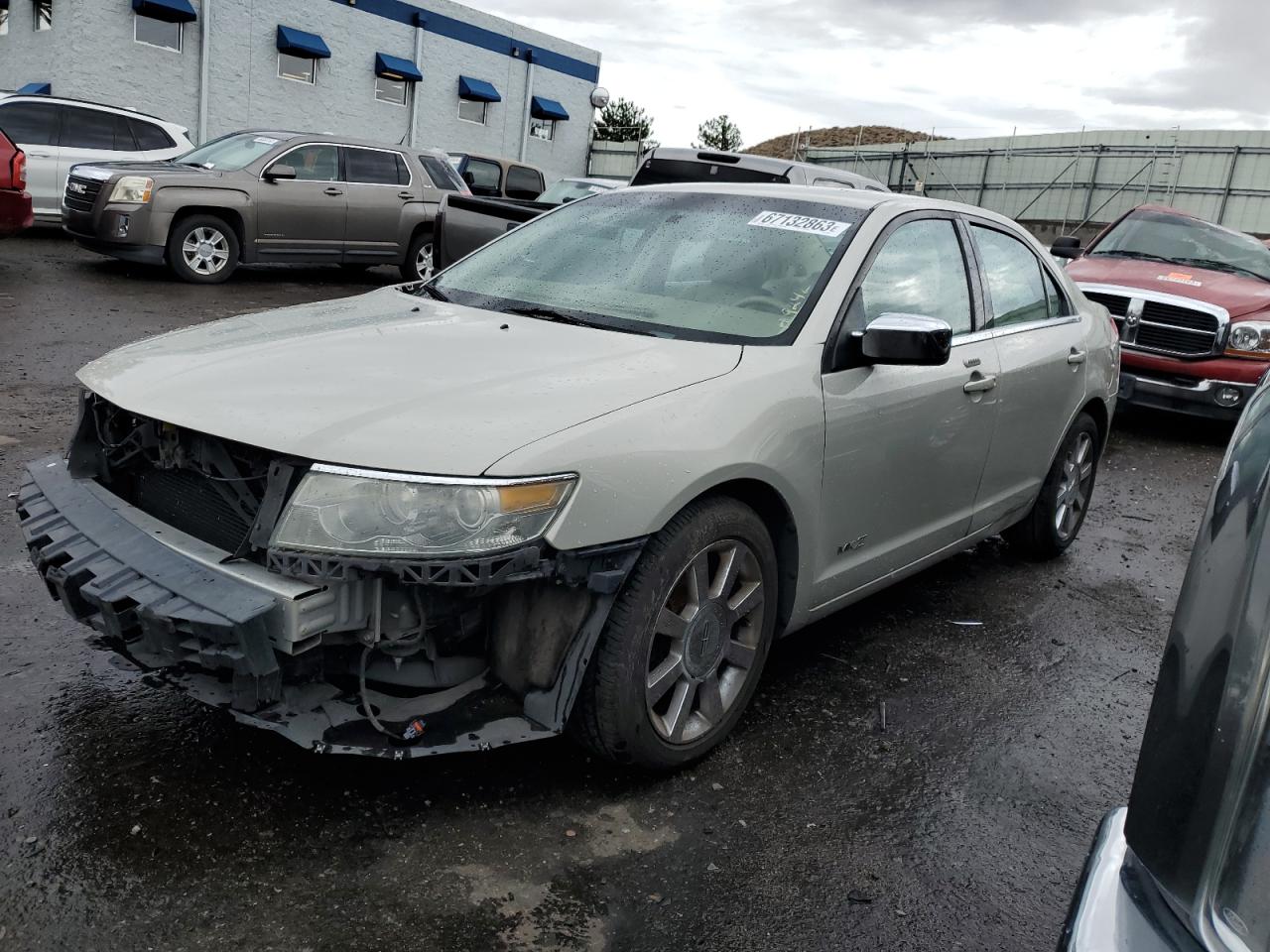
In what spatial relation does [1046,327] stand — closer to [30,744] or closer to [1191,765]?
[1191,765]

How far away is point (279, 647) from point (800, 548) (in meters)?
1.56

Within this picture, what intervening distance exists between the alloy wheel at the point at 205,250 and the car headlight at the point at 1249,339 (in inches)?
391

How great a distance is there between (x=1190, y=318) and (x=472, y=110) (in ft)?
76.0

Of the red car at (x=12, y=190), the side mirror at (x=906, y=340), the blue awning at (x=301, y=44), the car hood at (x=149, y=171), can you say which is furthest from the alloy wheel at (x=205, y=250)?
the blue awning at (x=301, y=44)

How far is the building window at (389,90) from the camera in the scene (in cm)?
2569

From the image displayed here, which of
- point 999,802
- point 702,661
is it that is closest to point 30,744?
point 702,661

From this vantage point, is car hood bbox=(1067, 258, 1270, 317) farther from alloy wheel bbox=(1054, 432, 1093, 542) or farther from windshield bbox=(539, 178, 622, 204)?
windshield bbox=(539, 178, 622, 204)

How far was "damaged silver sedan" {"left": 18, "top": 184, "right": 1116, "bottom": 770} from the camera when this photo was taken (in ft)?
8.04

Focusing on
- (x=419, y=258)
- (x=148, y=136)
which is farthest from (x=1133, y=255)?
(x=148, y=136)

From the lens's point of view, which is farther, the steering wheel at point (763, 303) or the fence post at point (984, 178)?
the fence post at point (984, 178)

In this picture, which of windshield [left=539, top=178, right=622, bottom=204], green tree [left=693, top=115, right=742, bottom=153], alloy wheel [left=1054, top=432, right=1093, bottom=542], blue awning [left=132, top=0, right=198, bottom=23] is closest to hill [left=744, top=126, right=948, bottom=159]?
green tree [left=693, top=115, right=742, bottom=153]

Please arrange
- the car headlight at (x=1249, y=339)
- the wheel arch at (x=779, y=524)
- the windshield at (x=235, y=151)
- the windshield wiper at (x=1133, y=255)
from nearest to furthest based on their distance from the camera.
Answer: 1. the wheel arch at (x=779, y=524)
2. the car headlight at (x=1249, y=339)
3. the windshield wiper at (x=1133, y=255)
4. the windshield at (x=235, y=151)

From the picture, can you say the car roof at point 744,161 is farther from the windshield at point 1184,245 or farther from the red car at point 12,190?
the red car at point 12,190

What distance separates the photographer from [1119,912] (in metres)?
1.33
